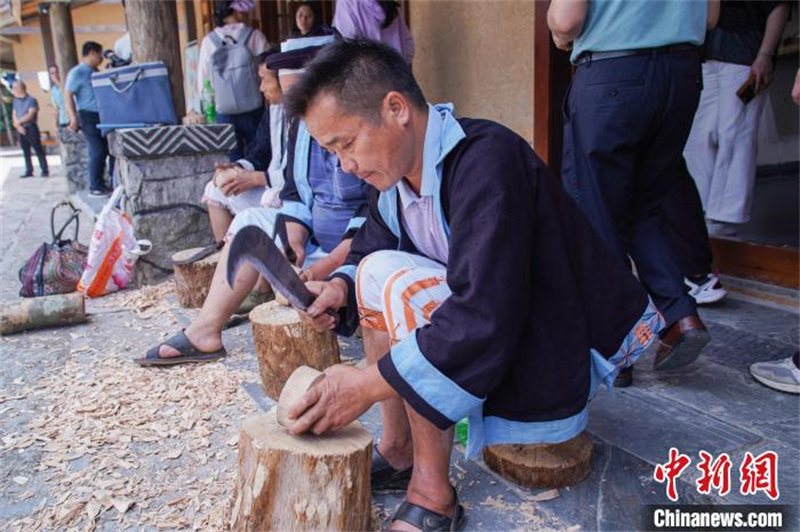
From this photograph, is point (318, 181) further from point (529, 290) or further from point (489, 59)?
point (489, 59)

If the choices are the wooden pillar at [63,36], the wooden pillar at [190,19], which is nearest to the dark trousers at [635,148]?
the wooden pillar at [190,19]

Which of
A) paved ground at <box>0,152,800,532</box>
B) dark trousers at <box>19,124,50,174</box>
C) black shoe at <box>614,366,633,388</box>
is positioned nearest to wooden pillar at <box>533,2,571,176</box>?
paved ground at <box>0,152,800,532</box>

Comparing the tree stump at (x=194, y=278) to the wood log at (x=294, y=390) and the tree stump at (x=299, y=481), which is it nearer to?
the wood log at (x=294, y=390)

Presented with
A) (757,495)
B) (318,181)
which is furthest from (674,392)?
(318,181)

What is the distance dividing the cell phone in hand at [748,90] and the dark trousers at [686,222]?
736mm

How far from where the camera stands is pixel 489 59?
4.64m

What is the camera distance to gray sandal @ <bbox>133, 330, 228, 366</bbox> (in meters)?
3.08

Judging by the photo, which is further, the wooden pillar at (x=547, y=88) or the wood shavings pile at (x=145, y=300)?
the wood shavings pile at (x=145, y=300)

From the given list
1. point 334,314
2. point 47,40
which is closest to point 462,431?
point 334,314

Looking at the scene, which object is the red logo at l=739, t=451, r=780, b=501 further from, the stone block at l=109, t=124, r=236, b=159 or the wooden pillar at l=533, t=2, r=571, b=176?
the stone block at l=109, t=124, r=236, b=159

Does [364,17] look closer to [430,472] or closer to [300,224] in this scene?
[300,224]

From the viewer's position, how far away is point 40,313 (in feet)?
12.2

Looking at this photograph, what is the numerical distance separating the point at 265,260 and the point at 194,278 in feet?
7.19

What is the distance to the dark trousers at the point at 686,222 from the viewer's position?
11.0 ft
